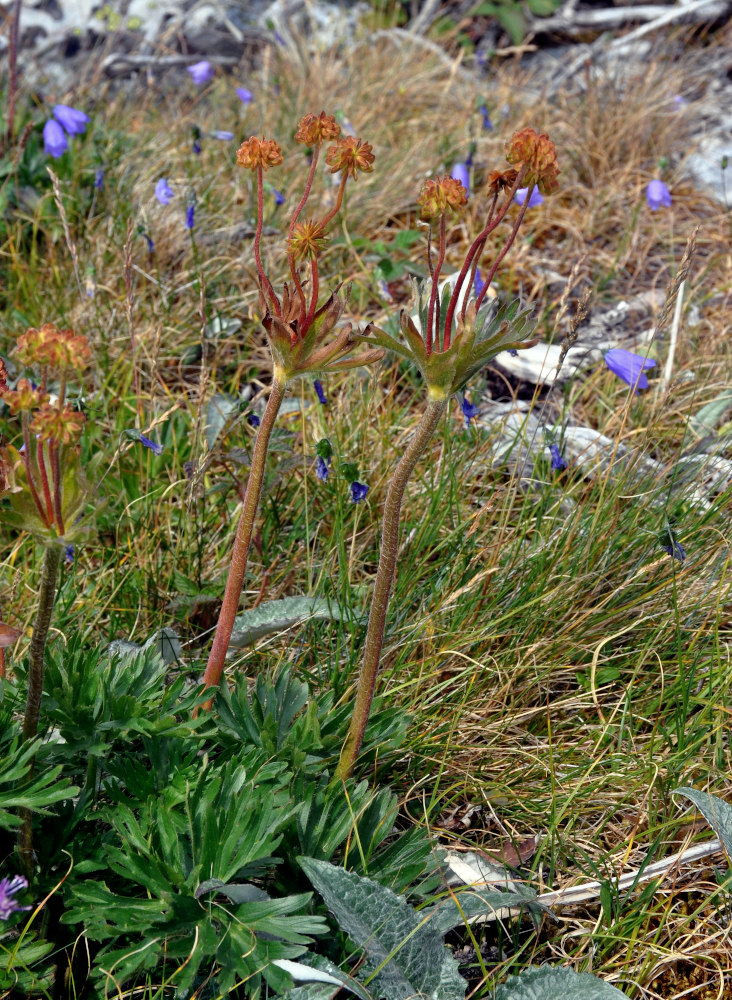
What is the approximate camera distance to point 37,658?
1.29 metres

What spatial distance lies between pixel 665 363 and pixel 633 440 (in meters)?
0.49

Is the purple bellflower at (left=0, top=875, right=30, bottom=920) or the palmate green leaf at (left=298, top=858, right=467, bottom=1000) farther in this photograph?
the palmate green leaf at (left=298, top=858, right=467, bottom=1000)

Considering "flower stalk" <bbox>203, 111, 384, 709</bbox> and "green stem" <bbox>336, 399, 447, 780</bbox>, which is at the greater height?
"flower stalk" <bbox>203, 111, 384, 709</bbox>

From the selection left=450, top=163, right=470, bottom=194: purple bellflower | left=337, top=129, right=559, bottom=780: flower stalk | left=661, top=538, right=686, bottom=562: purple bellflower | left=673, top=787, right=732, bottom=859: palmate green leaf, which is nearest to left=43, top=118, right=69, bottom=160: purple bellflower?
left=450, top=163, right=470, bottom=194: purple bellflower

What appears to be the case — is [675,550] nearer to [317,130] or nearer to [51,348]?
[317,130]

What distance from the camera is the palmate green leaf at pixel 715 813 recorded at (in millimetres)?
1559

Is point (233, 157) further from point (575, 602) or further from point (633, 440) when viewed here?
point (575, 602)

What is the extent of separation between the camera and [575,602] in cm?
214

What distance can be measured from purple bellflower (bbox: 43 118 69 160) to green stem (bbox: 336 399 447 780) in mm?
2397

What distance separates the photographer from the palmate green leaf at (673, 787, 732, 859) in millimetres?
1559

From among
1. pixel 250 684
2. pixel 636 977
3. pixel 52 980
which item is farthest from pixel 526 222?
pixel 52 980

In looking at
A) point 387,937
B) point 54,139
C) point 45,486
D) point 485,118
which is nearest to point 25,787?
point 45,486

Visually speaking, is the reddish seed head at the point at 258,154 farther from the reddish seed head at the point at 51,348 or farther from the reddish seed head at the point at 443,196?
the reddish seed head at the point at 51,348

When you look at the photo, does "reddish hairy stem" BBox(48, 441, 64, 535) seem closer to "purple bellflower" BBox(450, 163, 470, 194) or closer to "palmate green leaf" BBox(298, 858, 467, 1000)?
"palmate green leaf" BBox(298, 858, 467, 1000)
